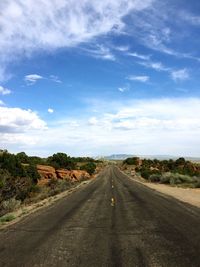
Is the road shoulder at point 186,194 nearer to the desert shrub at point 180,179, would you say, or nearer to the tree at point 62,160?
the desert shrub at point 180,179

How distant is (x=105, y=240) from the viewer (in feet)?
34.8

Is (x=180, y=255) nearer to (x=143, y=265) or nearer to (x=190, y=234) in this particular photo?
(x=143, y=265)

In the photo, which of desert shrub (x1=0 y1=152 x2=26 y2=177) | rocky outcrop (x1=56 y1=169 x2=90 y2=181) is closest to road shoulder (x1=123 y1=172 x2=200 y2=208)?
desert shrub (x1=0 y1=152 x2=26 y2=177)

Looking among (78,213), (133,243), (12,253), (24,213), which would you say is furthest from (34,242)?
(24,213)

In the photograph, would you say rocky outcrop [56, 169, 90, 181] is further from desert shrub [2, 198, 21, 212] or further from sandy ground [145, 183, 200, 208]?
desert shrub [2, 198, 21, 212]

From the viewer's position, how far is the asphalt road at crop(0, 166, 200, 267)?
27.1 ft

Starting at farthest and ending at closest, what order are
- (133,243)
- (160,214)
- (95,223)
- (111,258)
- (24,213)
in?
1. (24,213)
2. (160,214)
3. (95,223)
4. (133,243)
5. (111,258)

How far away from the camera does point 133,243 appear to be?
10047 millimetres

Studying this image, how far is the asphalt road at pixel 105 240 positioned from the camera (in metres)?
8.25

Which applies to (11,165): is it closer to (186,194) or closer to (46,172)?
(186,194)

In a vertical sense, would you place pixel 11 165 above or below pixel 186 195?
above

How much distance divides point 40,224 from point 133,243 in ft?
17.2

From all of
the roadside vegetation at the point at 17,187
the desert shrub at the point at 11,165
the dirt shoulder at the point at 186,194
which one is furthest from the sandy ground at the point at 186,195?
the desert shrub at the point at 11,165

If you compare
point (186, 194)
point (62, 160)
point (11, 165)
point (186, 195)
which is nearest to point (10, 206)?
point (186, 195)
